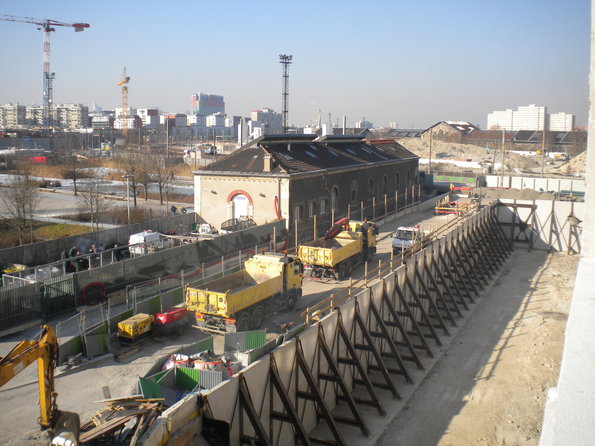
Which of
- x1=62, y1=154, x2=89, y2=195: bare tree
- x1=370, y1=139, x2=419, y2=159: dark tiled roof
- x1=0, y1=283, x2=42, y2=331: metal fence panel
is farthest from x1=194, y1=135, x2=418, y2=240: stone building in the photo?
x1=62, y1=154, x2=89, y2=195: bare tree

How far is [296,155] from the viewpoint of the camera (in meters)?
36.7

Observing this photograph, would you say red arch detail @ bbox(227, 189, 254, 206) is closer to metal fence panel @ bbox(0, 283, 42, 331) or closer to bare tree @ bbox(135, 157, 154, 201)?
bare tree @ bbox(135, 157, 154, 201)

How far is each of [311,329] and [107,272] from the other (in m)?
11.4

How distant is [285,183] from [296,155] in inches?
208

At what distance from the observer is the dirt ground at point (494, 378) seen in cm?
1365

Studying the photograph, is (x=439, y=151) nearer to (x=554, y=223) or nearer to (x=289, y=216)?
(x=554, y=223)

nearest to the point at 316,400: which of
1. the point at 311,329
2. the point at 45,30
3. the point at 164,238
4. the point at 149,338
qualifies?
the point at 311,329

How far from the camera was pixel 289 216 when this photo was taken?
32.1 meters

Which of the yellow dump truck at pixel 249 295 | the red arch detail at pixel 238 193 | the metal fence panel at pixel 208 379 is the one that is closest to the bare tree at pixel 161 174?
the red arch detail at pixel 238 193

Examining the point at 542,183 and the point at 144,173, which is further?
the point at 542,183

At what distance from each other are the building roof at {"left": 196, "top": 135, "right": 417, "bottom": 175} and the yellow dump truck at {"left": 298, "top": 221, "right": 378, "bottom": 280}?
236 inches

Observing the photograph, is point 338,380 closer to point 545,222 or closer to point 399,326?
point 399,326

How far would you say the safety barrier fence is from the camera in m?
10.5

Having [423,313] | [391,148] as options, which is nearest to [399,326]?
[423,313]
